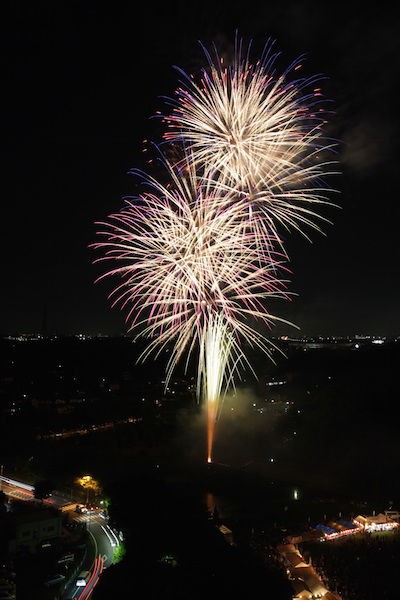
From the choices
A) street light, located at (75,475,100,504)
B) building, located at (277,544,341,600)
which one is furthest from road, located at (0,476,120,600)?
building, located at (277,544,341,600)

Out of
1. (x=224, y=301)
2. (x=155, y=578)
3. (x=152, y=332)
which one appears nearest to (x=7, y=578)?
(x=155, y=578)

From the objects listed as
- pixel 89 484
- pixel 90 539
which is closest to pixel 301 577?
pixel 90 539

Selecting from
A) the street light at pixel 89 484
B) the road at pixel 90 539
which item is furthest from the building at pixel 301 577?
the street light at pixel 89 484

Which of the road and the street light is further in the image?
the street light

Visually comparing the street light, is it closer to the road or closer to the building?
the road

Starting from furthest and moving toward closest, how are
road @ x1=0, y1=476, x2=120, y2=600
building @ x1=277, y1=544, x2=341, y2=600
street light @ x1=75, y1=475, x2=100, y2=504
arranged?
street light @ x1=75, y1=475, x2=100, y2=504
road @ x1=0, y1=476, x2=120, y2=600
building @ x1=277, y1=544, x2=341, y2=600

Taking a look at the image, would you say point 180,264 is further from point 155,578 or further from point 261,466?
point 261,466

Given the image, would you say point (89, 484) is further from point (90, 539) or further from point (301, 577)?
point (301, 577)

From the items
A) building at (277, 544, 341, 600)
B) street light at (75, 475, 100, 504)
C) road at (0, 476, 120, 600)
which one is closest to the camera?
building at (277, 544, 341, 600)

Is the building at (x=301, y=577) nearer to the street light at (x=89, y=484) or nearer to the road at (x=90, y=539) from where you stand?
the road at (x=90, y=539)
